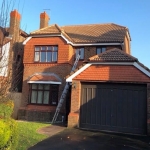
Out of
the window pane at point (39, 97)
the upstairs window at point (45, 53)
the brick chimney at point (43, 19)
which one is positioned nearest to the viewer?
the window pane at point (39, 97)

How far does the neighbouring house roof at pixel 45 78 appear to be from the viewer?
57.1 ft

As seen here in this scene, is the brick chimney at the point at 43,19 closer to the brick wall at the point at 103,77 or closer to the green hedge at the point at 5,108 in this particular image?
the brick wall at the point at 103,77

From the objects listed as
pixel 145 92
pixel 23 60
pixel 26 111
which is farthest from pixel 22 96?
pixel 145 92

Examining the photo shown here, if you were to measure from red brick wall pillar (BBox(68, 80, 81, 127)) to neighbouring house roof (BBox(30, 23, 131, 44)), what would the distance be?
6.07 meters

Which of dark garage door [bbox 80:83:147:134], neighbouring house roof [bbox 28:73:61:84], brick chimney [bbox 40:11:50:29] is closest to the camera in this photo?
dark garage door [bbox 80:83:147:134]

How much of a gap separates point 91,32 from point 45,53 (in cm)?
556

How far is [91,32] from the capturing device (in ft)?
68.3

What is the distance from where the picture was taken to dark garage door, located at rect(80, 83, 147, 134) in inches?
485

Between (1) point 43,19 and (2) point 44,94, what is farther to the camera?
(1) point 43,19

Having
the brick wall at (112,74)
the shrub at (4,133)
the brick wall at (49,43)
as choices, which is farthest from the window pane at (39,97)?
the shrub at (4,133)

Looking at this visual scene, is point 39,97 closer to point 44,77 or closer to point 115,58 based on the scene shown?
point 44,77

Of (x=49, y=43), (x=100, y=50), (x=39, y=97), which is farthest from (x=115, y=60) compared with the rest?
(x=39, y=97)

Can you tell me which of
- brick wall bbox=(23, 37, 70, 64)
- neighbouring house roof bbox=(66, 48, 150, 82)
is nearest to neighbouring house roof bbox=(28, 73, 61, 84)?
brick wall bbox=(23, 37, 70, 64)

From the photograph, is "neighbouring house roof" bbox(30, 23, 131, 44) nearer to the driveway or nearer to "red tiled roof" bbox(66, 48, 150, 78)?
"red tiled roof" bbox(66, 48, 150, 78)
